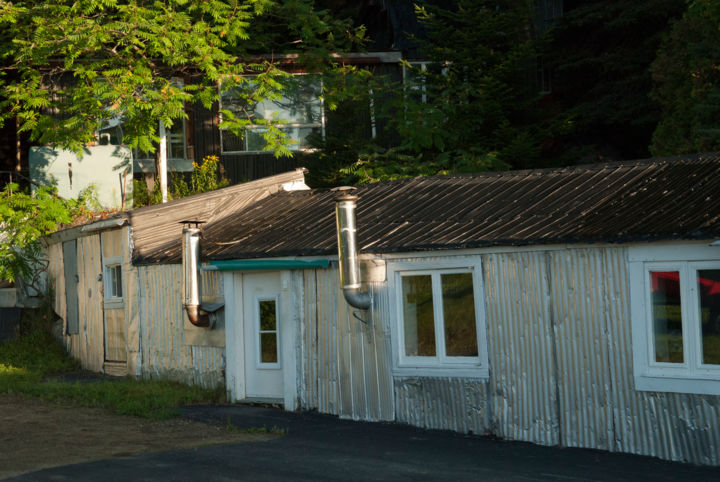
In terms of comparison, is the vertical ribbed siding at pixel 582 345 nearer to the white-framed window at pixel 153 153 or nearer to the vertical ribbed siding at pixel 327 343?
the vertical ribbed siding at pixel 327 343

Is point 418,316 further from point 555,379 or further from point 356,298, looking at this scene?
point 555,379

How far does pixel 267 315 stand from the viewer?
47.3 feet

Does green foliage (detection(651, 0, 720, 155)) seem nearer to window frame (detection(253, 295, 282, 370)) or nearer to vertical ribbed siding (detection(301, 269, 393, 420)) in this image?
vertical ribbed siding (detection(301, 269, 393, 420))

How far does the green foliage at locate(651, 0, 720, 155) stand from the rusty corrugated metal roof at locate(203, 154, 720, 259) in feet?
16.0

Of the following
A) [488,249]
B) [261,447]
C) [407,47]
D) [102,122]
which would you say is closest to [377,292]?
[488,249]

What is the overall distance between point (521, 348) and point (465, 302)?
97cm

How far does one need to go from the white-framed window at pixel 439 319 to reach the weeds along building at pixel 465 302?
0.06 ft

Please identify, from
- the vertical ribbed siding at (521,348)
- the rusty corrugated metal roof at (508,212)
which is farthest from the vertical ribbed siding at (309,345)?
the vertical ribbed siding at (521,348)

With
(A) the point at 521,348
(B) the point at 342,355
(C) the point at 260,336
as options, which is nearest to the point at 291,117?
(C) the point at 260,336

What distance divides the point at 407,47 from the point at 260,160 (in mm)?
5672

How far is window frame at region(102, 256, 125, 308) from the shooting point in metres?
Answer: 16.8

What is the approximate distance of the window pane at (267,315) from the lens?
47.0 feet

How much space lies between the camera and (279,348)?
14.2 meters

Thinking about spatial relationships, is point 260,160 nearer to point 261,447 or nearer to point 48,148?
point 48,148
